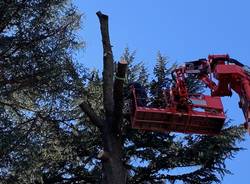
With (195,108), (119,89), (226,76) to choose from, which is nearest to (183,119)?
(195,108)

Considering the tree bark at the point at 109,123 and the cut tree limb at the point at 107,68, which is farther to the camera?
the cut tree limb at the point at 107,68

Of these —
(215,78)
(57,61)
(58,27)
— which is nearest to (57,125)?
(57,61)

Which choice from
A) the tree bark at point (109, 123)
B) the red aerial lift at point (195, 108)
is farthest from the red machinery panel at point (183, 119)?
the tree bark at point (109, 123)

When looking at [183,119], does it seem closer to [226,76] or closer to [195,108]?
[195,108]

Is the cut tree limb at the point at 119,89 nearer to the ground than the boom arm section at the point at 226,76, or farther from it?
nearer to the ground

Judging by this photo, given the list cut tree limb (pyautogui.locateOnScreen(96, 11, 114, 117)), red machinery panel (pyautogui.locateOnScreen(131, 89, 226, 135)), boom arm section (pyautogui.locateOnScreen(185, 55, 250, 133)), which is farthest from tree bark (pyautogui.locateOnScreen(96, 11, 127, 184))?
boom arm section (pyautogui.locateOnScreen(185, 55, 250, 133))

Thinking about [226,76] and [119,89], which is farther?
[226,76]

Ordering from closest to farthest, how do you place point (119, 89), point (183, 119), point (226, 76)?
point (119, 89) < point (226, 76) < point (183, 119)

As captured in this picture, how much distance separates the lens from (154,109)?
10828 millimetres

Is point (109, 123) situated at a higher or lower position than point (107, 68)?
lower

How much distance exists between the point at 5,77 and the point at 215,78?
4.60 m

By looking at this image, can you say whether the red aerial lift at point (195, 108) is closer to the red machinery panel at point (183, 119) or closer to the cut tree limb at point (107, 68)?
the red machinery panel at point (183, 119)

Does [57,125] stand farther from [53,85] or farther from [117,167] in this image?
[117,167]

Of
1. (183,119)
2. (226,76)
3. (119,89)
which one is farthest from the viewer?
(183,119)
